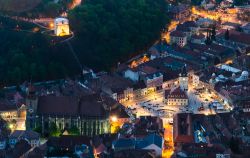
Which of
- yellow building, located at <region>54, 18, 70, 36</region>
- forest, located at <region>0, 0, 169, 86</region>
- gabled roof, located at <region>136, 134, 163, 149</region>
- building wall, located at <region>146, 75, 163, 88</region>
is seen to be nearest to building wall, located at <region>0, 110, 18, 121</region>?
gabled roof, located at <region>136, 134, 163, 149</region>

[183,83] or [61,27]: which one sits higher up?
[61,27]

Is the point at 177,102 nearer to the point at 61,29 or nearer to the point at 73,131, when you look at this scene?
the point at 73,131

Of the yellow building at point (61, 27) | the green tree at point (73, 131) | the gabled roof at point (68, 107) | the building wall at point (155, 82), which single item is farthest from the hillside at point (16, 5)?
the green tree at point (73, 131)

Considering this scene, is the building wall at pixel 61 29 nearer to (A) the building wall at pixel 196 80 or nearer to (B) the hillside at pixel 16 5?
(B) the hillside at pixel 16 5

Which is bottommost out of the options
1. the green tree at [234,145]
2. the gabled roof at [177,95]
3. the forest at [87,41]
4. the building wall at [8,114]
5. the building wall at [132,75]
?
the green tree at [234,145]

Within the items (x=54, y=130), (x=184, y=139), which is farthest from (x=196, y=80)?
(x=54, y=130)

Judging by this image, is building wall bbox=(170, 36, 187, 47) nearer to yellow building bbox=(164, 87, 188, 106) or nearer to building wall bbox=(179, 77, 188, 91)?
building wall bbox=(179, 77, 188, 91)
